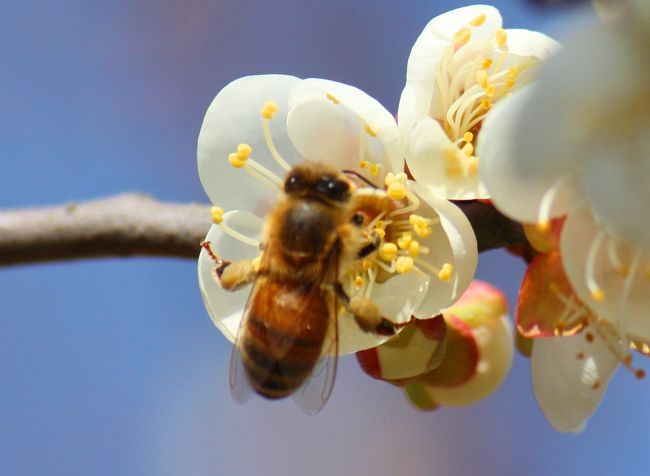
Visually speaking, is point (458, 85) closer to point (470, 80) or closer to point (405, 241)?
point (470, 80)

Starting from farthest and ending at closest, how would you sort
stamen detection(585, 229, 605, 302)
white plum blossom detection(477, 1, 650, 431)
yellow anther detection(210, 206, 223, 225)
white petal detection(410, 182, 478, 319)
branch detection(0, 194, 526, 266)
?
branch detection(0, 194, 526, 266)
yellow anther detection(210, 206, 223, 225)
white petal detection(410, 182, 478, 319)
stamen detection(585, 229, 605, 302)
white plum blossom detection(477, 1, 650, 431)

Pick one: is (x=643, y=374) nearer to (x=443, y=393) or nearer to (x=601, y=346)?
(x=601, y=346)

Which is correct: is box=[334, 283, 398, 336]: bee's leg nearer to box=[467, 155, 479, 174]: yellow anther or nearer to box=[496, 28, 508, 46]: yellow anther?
box=[467, 155, 479, 174]: yellow anther

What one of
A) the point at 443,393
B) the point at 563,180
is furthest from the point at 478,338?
the point at 563,180

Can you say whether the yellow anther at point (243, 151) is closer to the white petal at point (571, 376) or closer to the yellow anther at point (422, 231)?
the yellow anther at point (422, 231)

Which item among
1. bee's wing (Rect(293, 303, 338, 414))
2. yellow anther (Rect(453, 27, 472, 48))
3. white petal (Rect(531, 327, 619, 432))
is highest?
yellow anther (Rect(453, 27, 472, 48))

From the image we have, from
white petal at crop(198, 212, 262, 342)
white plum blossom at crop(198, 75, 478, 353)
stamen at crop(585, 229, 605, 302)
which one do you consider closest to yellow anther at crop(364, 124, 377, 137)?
white plum blossom at crop(198, 75, 478, 353)

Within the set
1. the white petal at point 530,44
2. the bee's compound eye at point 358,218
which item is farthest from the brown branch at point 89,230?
the white petal at point 530,44
